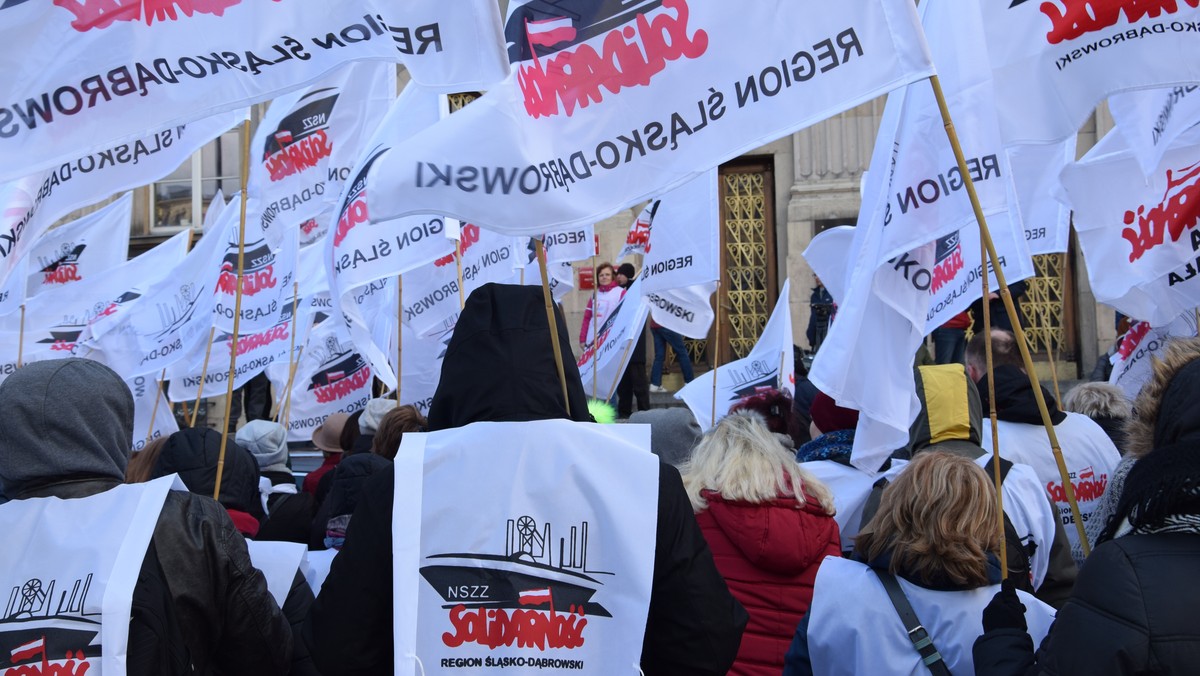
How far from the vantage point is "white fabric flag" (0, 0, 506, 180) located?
11.6ft

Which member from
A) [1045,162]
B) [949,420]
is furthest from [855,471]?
[1045,162]

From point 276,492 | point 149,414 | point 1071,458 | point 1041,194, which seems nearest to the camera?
point 1071,458

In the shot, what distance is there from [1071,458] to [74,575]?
3.77 metres

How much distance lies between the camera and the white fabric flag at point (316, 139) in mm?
7520

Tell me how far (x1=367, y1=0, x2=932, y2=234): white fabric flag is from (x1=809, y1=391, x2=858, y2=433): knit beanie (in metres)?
2.07

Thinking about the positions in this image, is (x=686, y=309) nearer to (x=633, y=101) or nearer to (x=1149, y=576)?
(x=633, y=101)

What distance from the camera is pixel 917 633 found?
119 inches

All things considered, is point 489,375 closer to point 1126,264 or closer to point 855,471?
point 855,471

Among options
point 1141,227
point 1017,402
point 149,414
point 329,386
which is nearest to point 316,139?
point 329,386

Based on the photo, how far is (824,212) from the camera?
15305mm

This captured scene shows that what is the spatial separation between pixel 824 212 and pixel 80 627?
525 inches

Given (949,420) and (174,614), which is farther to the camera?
(949,420)

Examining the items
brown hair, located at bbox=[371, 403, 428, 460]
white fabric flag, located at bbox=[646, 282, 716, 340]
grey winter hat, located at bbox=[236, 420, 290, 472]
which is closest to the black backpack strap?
brown hair, located at bbox=[371, 403, 428, 460]

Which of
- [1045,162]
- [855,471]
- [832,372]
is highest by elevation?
[1045,162]
